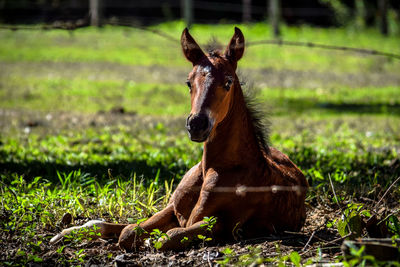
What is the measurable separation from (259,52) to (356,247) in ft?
45.8

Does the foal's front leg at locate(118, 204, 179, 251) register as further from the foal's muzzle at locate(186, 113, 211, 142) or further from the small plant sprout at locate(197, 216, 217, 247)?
the foal's muzzle at locate(186, 113, 211, 142)

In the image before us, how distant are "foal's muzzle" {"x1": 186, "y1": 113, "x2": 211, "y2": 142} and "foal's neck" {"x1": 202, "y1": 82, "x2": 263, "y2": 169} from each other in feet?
1.42

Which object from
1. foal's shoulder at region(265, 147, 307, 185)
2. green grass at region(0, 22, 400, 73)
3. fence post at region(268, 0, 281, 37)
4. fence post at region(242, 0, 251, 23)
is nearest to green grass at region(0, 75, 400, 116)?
green grass at region(0, 22, 400, 73)

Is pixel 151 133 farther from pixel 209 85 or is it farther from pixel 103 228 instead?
pixel 209 85

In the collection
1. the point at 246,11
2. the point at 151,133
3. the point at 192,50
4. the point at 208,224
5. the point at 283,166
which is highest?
the point at 246,11

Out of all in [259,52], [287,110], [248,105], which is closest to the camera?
[248,105]

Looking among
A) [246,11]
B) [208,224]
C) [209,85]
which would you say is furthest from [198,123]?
[246,11]

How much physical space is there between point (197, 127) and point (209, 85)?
0.36 m

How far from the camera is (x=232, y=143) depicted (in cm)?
379

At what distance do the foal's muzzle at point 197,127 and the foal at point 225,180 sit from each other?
5cm

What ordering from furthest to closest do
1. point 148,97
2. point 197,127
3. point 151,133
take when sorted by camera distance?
point 148,97 → point 151,133 → point 197,127

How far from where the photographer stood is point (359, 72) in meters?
15.1

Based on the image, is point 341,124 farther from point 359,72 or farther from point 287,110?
point 359,72

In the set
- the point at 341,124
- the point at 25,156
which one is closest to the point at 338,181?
the point at 25,156
